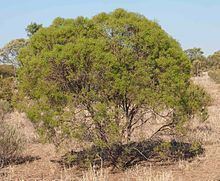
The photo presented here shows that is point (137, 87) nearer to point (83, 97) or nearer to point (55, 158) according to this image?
point (83, 97)

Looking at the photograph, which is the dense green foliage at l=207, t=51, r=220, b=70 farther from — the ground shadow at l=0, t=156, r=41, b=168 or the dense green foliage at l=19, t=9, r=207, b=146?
the dense green foliage at l=19, t=9, r=207, b=146

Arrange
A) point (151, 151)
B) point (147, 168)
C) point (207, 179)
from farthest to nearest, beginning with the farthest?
point (151, 151) → point (147, 168) → point (207, 179)

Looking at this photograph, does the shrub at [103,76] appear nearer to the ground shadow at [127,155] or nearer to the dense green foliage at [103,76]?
the dense green foliage at [103,76]

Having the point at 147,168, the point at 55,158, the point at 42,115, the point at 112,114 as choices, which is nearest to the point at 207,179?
the point at 147,168

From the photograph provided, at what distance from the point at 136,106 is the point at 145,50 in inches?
53.2

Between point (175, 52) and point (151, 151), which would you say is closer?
point (175, 52)

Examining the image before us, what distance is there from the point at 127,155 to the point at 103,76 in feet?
9.72

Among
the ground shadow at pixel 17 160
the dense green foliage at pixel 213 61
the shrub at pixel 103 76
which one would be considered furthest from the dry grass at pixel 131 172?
the dense green foliage at pixel 213 61

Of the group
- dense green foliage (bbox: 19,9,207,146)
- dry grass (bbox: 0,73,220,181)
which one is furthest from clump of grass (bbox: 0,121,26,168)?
dense green foliage (bbox: 19,9,207,146)

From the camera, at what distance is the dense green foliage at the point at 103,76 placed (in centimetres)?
959

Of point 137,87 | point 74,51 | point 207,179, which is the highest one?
point 74,51

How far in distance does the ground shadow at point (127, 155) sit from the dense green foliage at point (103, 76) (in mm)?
799

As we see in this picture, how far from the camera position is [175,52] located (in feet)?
34.0

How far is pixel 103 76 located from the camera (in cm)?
959
